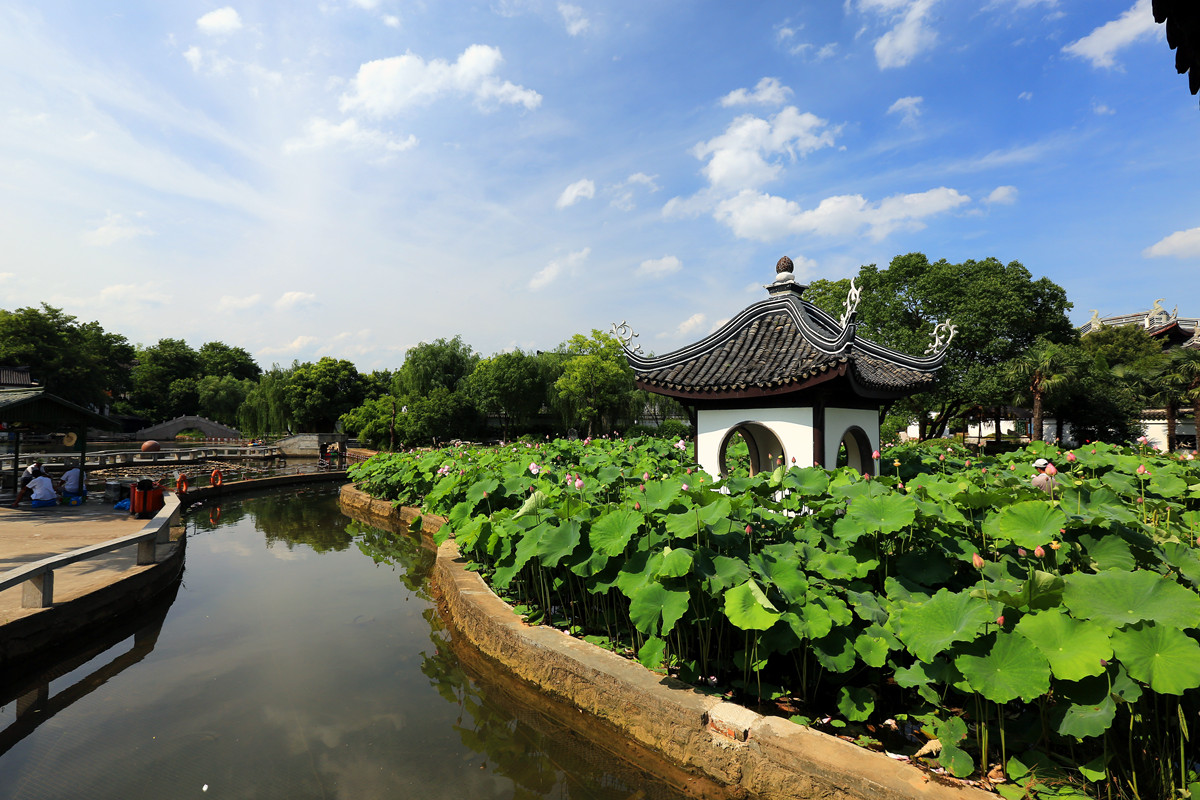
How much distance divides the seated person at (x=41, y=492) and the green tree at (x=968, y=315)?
83.1 ft

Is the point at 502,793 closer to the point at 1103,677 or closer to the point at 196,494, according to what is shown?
the point at 1103,677

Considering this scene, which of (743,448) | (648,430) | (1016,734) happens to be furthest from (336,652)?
(648,430)

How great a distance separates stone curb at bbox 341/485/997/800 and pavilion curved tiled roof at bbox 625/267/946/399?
403 cm

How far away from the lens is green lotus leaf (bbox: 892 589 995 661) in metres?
2.43

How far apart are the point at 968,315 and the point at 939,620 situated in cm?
2402

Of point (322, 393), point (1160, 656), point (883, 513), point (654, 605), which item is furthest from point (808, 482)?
point (322, 393)

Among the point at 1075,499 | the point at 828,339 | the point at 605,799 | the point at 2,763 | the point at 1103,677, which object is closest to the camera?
the point at 1103,677

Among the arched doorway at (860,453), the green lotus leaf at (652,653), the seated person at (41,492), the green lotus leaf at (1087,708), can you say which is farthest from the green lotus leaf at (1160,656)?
the seated person at (41,492)

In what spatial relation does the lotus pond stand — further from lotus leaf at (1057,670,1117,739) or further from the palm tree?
the palm tree

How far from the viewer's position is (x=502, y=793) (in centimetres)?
309

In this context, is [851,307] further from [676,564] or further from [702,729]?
[702,729]

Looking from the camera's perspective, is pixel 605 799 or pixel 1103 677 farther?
pixel 605 799

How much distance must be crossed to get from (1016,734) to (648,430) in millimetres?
28557

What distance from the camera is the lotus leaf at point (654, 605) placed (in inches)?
123
